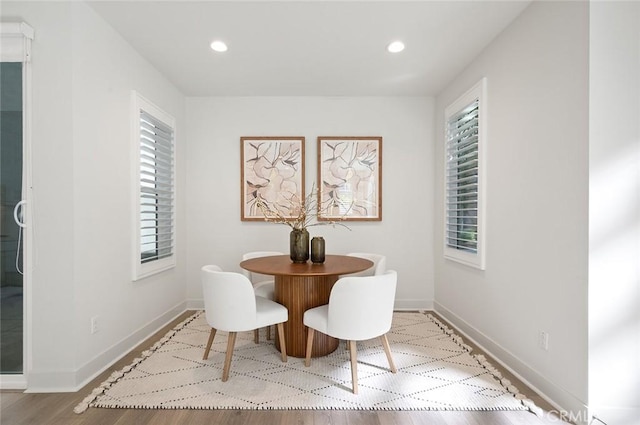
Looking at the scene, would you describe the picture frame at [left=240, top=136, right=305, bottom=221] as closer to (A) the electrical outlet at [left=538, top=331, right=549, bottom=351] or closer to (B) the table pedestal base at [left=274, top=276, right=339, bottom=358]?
(B) the table pedestal base at [left=274, top=276, right=339, bottom=358]

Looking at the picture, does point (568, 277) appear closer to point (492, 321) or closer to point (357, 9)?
point (492, 321)

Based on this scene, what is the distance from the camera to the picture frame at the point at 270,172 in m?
3.88

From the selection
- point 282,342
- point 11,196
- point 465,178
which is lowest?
point 282,342

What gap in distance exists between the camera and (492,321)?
2666 millimetres

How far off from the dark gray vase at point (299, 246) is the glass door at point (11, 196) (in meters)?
1.92

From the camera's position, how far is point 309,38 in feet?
8.63

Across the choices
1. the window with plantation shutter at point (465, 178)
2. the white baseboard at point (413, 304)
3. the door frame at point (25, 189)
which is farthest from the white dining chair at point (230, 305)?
the white baseboard at point (413, 304)

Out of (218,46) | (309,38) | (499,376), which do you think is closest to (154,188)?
(218,46)

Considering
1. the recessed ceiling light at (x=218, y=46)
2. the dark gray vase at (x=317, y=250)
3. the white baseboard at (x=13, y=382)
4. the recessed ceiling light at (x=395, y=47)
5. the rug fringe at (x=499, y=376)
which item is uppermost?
the recessed ceiling light at (x=395, y=47)

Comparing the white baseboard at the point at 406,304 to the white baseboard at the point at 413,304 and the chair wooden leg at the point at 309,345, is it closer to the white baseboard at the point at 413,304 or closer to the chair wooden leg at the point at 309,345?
the white baseboard at the point at 413,304

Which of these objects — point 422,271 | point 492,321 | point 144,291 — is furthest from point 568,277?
point 144,291

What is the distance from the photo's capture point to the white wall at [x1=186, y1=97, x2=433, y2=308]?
12.9 feet

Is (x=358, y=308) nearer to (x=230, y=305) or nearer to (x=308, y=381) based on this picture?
(x=308, y=381)

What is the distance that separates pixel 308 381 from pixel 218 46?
9.26ft
